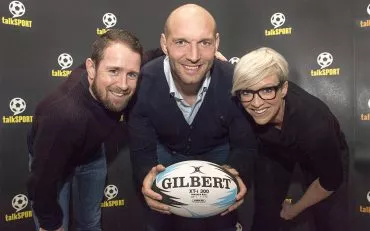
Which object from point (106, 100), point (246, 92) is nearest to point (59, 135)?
point (106, 100)

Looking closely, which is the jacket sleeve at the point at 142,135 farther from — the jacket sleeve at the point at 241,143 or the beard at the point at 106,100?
the jacket sleeve at the point at 241,143

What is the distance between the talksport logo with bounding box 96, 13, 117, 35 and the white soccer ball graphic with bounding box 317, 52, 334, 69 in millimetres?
1315

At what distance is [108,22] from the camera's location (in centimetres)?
205

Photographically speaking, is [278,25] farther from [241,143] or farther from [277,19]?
[241,143]

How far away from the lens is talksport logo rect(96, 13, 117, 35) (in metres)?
2.04

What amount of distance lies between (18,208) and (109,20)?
4.12 feet

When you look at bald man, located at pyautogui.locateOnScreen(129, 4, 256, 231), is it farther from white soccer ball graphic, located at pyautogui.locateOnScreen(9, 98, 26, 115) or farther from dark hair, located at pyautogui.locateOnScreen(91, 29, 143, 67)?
white soccer ball graphic, located at pyautogui.locateOnScreen(9, 98, 26, 115)

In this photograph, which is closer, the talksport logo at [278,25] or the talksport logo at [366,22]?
the talksport logo at [366,22]

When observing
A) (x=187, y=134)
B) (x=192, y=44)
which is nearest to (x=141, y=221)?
(x=187, y=134)

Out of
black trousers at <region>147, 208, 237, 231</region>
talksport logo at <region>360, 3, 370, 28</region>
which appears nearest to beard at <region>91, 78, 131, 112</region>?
black trousers at <region>147, 208, 237, 231</region>

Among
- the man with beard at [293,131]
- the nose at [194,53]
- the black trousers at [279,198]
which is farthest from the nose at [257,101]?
the black trousers at [279,198]

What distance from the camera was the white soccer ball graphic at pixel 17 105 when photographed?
1860 mm

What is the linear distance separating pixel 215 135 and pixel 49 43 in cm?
113

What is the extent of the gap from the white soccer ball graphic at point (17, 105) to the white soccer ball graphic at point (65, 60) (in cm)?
31
